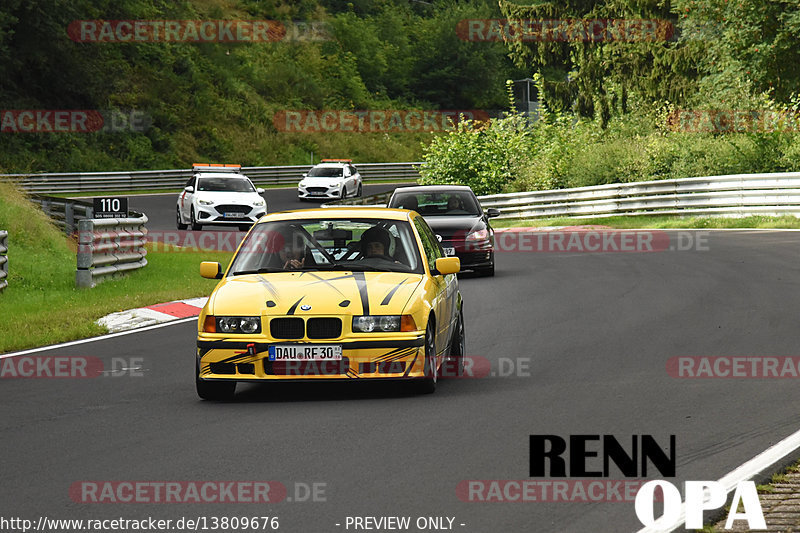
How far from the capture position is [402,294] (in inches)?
396

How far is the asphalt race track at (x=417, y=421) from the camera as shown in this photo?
6.62 m

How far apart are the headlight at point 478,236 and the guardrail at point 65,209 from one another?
9008mm

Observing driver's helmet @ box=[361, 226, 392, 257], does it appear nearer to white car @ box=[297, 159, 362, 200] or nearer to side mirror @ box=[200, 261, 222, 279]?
side mirror @ box=[200, 261, 222, 279]

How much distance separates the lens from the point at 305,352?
9.74m

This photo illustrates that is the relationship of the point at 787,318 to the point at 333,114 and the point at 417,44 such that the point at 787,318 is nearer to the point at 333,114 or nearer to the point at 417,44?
the point at 333,114

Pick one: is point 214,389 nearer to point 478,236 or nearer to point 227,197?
point 478,236

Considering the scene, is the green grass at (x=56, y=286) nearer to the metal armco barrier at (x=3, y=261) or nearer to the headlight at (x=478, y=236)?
the metal armco barrier at (x=3, y=261)

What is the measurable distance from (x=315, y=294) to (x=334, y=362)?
1.91 feet

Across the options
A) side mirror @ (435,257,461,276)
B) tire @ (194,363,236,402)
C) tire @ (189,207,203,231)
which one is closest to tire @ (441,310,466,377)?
side mirror @ (435,257,461,276)

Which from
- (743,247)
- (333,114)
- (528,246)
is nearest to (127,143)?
(333,114)

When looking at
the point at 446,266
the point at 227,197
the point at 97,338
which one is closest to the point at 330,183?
the point at 227,197

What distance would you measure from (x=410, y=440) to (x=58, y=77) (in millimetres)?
54063

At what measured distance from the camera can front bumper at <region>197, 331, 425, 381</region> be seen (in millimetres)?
9750

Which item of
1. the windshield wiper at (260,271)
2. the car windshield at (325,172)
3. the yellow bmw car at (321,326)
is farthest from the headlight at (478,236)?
the car windshield at (325,172)
